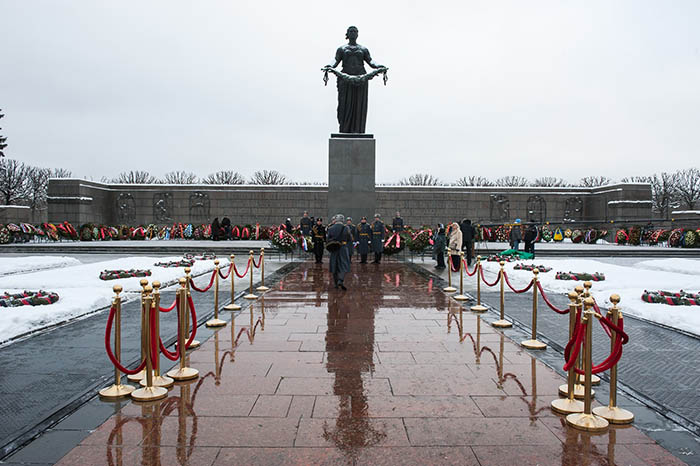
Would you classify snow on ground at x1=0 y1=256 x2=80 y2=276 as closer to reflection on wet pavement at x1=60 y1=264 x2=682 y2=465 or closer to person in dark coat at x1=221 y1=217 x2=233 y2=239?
reflection on wet pavement at x1=60 y1=264 x2=682 y2=465

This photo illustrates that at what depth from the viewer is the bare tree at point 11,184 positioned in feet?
185

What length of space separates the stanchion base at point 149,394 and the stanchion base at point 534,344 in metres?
4.30

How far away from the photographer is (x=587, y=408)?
159 inches

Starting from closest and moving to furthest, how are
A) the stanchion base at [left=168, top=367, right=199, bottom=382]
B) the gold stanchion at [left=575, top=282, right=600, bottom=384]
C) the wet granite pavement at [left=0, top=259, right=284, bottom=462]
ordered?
the wet granite pavement at [left=0, top=259, right=284, bottom=462] < the gold stanchion at [left=575, top=282, right=600, bottom=384] < the stanchion base at [left=168, top=367, right=199, bottom=382]

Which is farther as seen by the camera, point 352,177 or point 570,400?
point 352,177

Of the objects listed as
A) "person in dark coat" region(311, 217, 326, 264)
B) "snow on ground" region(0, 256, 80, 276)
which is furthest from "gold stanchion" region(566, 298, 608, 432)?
"snow on ground" region(0, 256, 80, 276)

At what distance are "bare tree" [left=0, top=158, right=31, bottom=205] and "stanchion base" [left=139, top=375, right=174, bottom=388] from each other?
197 feet

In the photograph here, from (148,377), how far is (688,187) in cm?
8059

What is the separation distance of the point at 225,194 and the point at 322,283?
25004 mm

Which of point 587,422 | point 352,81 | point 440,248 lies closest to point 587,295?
point 587,422

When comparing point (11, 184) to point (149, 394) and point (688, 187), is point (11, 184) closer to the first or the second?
point (149, 394)

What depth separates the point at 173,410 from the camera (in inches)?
169

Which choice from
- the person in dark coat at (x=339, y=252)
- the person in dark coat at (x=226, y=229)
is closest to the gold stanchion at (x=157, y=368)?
the person in dark coat at (x=339, y=252)

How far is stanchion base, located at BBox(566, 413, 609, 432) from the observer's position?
3900 millimetres
